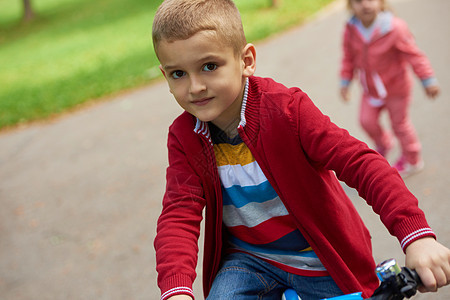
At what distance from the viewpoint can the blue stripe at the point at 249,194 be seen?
187cm

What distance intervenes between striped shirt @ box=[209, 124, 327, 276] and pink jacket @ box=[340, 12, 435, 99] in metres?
2.46

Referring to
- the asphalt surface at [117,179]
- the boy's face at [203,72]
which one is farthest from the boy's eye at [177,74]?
the asphalt surface at [117,179]

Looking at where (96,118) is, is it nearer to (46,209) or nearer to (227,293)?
(46,209)

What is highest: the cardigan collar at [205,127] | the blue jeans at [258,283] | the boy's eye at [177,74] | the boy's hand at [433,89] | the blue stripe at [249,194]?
the boy's eye at [177,74]

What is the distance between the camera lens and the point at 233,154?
189 cm

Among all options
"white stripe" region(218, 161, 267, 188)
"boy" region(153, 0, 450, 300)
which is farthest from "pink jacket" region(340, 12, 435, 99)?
"white stripe" region(218, 161, 267, 188)

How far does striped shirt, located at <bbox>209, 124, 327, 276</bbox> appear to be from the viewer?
1.87 m

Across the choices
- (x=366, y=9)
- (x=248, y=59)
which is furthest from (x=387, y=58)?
(x=248, y=59)

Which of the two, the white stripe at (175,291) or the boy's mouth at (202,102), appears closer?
the white stripe at (175,291)

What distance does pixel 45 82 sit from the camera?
10219mm

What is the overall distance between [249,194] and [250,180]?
0.20ft

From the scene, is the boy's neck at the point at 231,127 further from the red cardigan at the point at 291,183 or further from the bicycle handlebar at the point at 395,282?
the bicycle handlebar at the point at 395,282

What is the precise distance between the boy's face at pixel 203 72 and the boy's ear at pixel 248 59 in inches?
0.8

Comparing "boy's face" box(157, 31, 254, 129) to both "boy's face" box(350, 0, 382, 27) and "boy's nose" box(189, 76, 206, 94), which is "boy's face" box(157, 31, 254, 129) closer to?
"boy's nose" box(189, 76, 206, 94)
